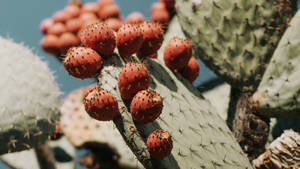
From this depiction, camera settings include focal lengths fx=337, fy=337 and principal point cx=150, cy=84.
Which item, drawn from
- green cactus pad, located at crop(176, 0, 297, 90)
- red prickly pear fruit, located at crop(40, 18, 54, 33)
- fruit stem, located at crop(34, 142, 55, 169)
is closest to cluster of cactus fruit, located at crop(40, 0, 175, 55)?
red prickly pear fruit, located at crop(40, 18, 54, 33)

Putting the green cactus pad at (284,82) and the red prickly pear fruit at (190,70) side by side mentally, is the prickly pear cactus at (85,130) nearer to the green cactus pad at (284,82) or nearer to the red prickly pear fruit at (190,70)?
the red prickly pear fruit at (190,70)

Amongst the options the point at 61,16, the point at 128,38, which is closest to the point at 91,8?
the point at 61,16

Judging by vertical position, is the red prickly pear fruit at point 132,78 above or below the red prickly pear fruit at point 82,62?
below

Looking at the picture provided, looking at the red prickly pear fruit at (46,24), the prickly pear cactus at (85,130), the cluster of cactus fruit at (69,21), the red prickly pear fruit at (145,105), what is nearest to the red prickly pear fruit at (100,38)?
the red prickly pear fruit at (145,105)

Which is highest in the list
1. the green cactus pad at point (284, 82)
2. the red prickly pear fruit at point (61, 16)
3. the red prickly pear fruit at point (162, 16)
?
the red prickly pear fruit at point (61, 16)

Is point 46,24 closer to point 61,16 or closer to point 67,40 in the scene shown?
point 61,16

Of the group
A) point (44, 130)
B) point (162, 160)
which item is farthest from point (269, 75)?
point (44, 130)

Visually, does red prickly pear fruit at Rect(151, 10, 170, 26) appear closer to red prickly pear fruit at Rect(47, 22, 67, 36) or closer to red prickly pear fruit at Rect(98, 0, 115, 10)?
red prickly pear fruit at Rect(98, 0, 115, 10)
